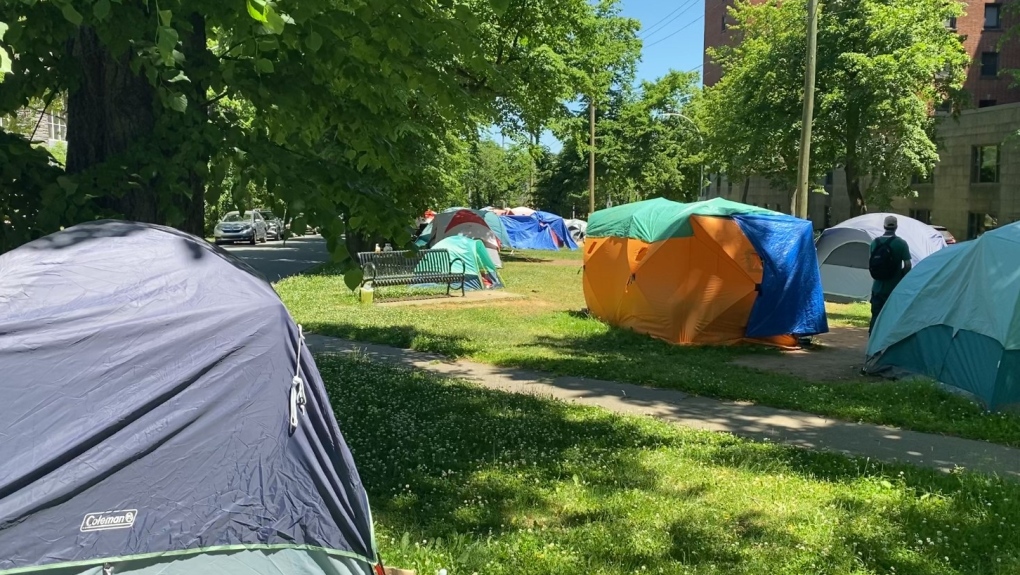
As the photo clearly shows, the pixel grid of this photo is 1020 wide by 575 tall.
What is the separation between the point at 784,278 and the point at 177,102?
378 inches

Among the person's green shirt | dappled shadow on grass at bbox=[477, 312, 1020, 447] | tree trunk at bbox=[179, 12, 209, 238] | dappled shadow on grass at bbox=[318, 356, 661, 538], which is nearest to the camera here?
tree trunk at bbox=[179, 12, 209, 238]

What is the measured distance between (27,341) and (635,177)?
4538 cm

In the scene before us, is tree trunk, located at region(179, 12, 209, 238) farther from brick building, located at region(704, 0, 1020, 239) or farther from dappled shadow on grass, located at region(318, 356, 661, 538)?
brick building, located at region(704, 0, 1020, 239)

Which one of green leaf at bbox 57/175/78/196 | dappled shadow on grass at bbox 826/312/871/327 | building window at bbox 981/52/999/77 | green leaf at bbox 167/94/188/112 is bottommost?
dappled shadow on grass at bbox 826/312/871/327

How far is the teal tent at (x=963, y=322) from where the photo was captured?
773cm

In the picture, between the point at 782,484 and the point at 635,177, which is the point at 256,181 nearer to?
the point at 782,484

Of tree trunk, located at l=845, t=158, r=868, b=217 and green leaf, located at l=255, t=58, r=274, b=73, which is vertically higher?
tree trunk, located at l=845, t=158, r=868, b=217

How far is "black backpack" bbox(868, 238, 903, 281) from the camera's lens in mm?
10766

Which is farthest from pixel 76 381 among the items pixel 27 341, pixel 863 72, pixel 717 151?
pixel 717 151

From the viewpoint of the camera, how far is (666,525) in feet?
15.5

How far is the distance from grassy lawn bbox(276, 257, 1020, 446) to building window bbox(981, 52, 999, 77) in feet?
114

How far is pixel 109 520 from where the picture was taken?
2883 mm

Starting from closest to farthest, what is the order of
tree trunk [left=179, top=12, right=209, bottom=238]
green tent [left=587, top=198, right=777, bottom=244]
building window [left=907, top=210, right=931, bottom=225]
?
tree trunk [left=179, top=12, right=209, bottom=238], green tent [left=587, top=198, right=777, bottom=244], building window [left=907, top=210, right=931, bottom=225]

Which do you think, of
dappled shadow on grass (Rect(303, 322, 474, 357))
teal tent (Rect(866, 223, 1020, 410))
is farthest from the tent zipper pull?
dappled shadow on grass (Rect(303, 322, 474, 357))
